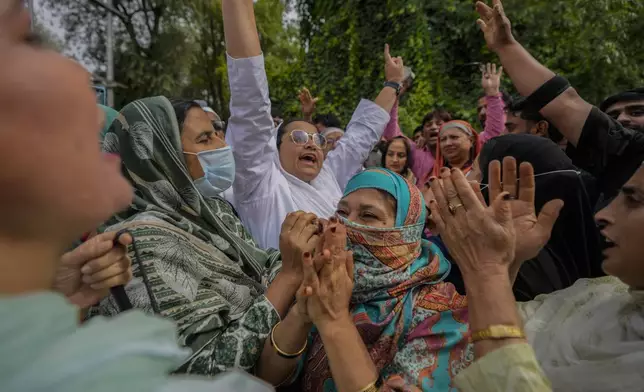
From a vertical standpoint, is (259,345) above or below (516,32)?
below

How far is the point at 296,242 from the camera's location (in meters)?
1.75

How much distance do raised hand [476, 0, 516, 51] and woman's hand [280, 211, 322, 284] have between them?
1.20 m

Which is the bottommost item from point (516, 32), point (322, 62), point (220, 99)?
point (220, 99)

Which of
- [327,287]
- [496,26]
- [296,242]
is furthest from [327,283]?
[496,26]

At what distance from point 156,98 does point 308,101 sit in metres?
3.22

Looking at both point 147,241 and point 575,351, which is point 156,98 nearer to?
point 147,241

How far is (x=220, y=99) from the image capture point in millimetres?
20266

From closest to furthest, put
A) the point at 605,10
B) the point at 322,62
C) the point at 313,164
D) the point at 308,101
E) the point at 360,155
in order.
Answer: the point at 313,164 → the point at 360,155 → the point at 308,101 → the point at 605,10 → the point at 322,62

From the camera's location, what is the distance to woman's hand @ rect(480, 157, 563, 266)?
4.42 ft

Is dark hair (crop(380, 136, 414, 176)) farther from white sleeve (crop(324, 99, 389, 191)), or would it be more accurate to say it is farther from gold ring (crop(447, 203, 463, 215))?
gold ring (crop(447, 203, 463, 215))

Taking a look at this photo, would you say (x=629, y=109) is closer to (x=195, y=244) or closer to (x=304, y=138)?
(x=304, y=138)

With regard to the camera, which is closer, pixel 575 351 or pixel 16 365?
pixel 16 365

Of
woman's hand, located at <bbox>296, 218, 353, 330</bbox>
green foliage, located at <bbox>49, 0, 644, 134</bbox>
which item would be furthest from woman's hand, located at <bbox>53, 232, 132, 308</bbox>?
green foliage, located at <bbox>49, 0, 644, 134</bbox>

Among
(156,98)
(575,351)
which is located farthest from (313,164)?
(575,351)
